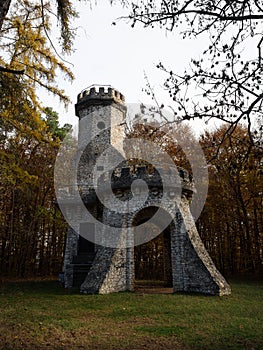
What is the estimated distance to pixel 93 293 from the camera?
1026 centimetres

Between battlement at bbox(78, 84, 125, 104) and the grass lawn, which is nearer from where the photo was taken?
the grass lawn

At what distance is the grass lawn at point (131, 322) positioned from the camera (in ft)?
17.8

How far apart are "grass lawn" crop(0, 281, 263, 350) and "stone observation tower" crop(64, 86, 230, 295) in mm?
937

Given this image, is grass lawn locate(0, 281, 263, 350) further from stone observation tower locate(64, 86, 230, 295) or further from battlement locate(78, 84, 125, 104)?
battlement locate(78, 84, 125, 104)

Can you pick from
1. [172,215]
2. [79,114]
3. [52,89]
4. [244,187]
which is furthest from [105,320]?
[244,187]

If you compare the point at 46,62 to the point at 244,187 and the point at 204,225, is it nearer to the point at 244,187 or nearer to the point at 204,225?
the point at 244,187

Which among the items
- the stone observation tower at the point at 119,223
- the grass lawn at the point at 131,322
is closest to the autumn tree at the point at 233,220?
the stone observation tower at the point at 119,223

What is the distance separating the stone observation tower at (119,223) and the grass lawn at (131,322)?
0.94 m

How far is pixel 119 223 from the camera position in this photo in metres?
11.8

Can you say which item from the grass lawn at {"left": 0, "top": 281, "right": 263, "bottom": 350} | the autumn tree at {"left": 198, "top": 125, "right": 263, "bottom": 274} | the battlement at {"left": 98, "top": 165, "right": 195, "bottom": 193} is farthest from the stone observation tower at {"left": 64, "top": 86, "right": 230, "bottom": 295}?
the autumn tree at {"left": 198, "top": 125, "right": 263, "bottom": 274}

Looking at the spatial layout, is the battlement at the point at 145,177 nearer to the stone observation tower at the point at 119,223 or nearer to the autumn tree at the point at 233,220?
the stone observation tower at the point at 119,223

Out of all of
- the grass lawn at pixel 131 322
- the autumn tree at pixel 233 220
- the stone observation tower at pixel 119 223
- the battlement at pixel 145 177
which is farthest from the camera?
the autumn tree at pixel 233 220

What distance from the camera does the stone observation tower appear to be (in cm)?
1074

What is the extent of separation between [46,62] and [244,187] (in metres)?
13.7
